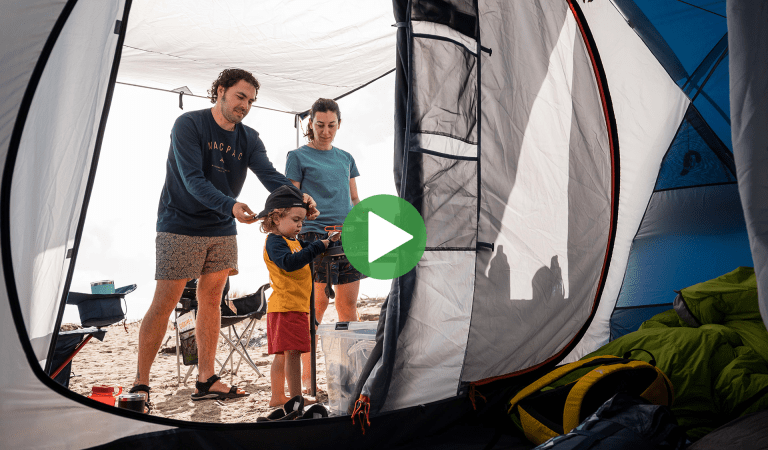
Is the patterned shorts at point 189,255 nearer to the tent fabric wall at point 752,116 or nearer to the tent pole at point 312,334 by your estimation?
the tent pole at point 312,334

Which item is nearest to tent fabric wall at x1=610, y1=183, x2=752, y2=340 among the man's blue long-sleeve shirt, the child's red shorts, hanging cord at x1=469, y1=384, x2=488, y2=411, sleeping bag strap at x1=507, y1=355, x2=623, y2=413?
sleeping bag strap at x1=507, y1=355, x2=623, y2=413

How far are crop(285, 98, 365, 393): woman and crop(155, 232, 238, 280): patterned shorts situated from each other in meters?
0.31

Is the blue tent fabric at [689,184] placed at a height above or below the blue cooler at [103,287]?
above

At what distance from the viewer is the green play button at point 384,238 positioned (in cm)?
128

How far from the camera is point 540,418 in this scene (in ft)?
4.23

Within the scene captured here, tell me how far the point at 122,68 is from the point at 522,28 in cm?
221

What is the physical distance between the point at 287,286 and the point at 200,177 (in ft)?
1.55

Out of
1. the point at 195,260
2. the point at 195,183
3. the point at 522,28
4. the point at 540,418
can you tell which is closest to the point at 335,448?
the point at 540,418

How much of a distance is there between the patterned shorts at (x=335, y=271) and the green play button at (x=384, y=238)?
0.04m

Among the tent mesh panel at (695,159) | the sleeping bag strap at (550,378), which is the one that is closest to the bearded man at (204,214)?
the sleeping bag strap at (550,378)

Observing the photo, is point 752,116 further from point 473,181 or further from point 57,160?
point 57,160

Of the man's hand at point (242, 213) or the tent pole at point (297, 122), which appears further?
the tent pole at point (297, 122)

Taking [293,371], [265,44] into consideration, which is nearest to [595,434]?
[293,371]

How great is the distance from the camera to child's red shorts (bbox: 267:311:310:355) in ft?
5.48
